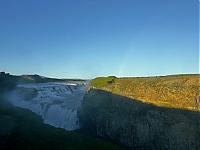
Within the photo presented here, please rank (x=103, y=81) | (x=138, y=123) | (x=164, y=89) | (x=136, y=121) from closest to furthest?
(x=164, y=89) → (x=138, y=123) → (x=136, y=121) → (x=103, y=81)

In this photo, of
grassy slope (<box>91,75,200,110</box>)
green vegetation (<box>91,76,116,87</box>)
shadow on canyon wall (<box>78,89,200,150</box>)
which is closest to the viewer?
shadow on canyon wall (<box>78,89,200,150</box>)

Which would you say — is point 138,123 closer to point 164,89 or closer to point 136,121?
point 136,121

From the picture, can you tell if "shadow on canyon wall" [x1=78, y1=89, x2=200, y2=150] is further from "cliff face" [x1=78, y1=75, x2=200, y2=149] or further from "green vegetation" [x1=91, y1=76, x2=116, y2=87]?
"green vegetation" [x1=91, y1=76, x2=116, y2=87]

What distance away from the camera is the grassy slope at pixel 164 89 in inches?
1333

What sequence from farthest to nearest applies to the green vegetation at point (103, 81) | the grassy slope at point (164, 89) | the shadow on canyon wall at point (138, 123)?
1. the green vegetation at point (103, 81)
2. the grassy slope at point (164, 89)
3. the shadow on canyon wall at point (138, 123)

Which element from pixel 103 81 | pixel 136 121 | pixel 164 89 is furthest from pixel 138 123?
pixel 103 81

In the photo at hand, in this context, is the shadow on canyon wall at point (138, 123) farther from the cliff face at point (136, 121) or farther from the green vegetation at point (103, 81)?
A: the green vegetation at point (103, 81)

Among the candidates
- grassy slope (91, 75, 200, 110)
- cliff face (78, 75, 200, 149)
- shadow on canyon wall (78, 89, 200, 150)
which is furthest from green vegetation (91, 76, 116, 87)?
grassy slope (91, 75, 200, 110)

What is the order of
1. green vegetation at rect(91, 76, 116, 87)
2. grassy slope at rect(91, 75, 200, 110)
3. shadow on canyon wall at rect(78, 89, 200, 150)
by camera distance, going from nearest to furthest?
1. shadow on canyon wall at rect(78, 89, 200, 150)
2. grassy slope at rect(91, 75, 200, 110)
3. green vegetation at rect(91, 76, 116, 87)

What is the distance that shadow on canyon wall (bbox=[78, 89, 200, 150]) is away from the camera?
32.3m

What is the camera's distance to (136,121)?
39312mm

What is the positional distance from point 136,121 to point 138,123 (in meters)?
0.54

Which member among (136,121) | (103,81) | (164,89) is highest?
(103,81)

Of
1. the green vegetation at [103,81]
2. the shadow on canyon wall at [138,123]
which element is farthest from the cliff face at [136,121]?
the green vegetation at [103,81]
